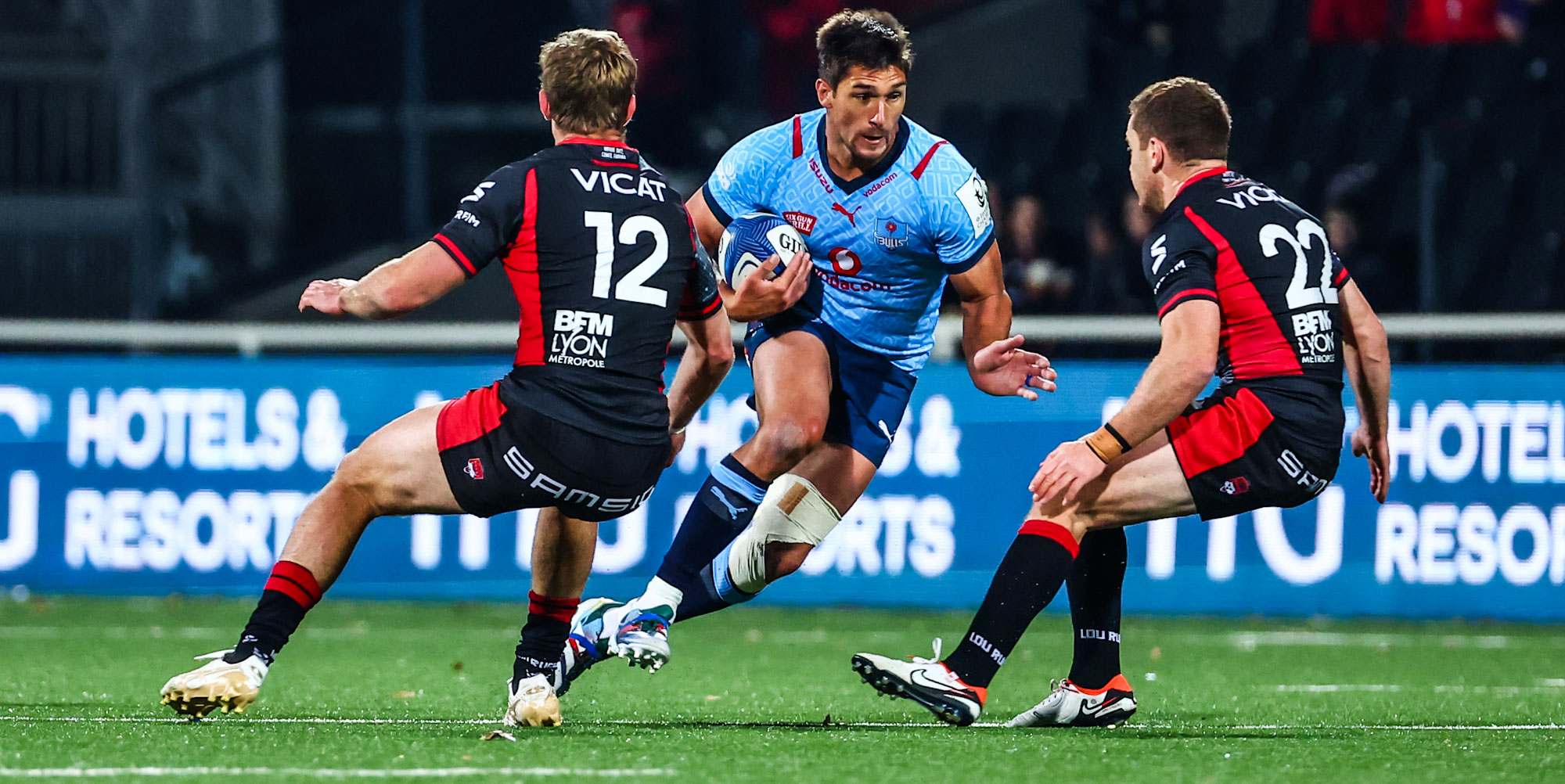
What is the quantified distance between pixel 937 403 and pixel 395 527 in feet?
8.89

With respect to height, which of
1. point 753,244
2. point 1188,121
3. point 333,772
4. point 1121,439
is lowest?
point 333,772

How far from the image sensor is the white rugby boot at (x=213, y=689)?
4.83 m

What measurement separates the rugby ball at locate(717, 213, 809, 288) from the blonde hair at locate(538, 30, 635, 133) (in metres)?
0.89

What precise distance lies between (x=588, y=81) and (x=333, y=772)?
1872 millimetres

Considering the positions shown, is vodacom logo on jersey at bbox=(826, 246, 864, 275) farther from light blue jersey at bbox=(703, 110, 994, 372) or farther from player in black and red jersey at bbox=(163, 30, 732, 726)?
player in black and red jersey at bbox=(163, 30, 732, 726)

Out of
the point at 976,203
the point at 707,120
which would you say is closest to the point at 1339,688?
the point at 976,203

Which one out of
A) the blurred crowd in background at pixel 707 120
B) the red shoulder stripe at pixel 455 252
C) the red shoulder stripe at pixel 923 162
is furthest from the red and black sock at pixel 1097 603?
the blurred crowd in background at pixel 707 120

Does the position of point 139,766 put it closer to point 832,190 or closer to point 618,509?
point 618,509

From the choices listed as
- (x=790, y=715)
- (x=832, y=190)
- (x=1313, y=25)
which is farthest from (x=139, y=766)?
(x=1313, y=25)

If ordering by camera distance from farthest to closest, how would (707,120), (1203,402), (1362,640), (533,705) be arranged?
(707,120), (1362,640), (1203,402), (533,705)

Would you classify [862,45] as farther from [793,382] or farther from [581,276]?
[581,276]

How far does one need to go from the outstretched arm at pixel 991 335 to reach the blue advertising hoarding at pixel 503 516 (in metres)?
3.51

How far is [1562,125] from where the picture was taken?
1218 centimetres

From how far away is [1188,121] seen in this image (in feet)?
18.5
